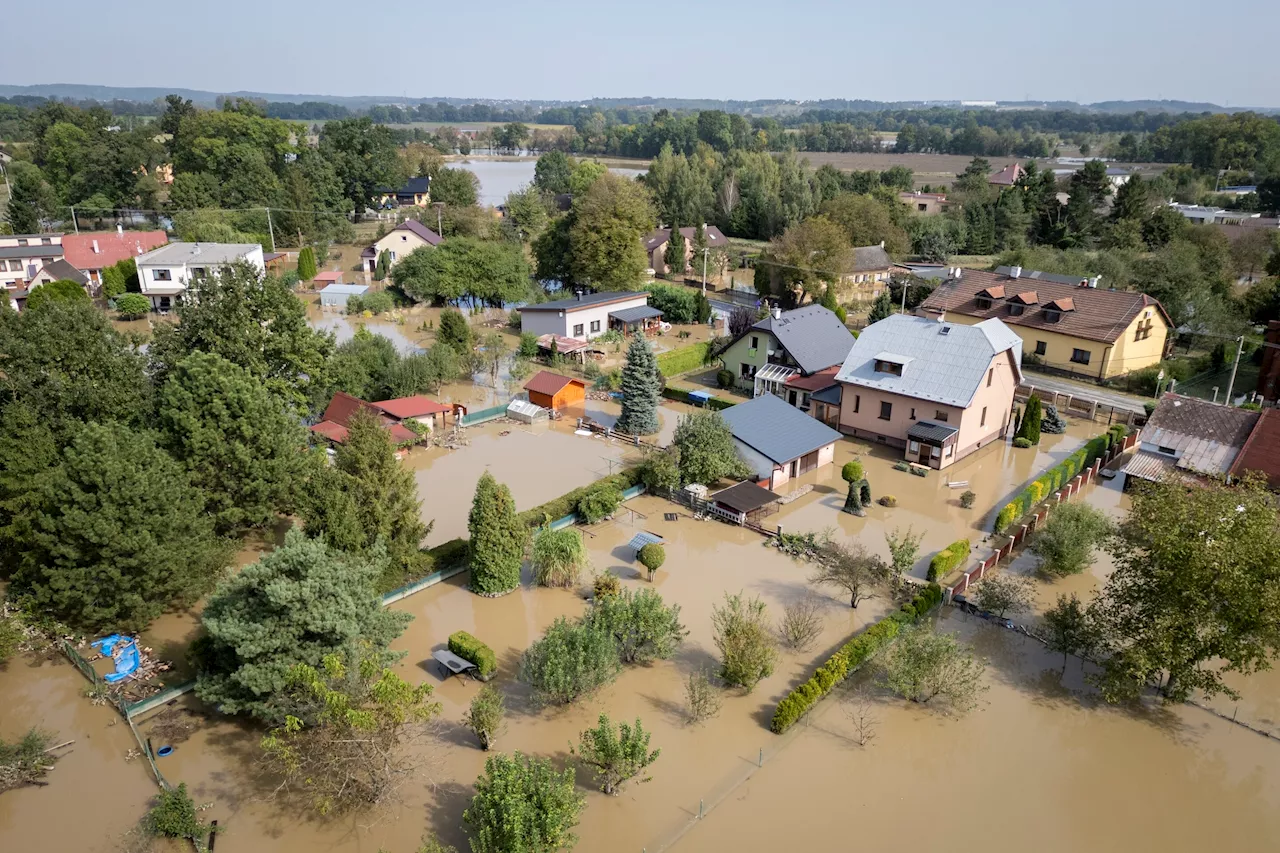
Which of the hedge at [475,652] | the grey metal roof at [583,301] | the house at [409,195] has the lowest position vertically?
the hedge at [475,652]

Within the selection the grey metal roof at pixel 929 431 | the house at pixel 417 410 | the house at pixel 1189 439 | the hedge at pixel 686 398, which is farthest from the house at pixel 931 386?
the house at pixel 417 410

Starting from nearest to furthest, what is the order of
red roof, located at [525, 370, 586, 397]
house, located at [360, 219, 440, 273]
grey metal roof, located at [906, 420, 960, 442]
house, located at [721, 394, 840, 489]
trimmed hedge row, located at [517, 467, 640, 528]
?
trimmed hedge row, located at [517, 467, 640, 528] < house, located at [721, 394, 840, 489] < grey metal roof, located at [906, 420, 960, 442] < red roof, located at [525, 370, 586, 397] < house, located at [360, 219, 440, 273]

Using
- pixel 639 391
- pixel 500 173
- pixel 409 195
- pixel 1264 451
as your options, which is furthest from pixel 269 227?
pixel 500 173

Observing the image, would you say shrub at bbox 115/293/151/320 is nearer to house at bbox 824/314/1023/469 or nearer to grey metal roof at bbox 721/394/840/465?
grey metal roof at bbox 721/394/840/465

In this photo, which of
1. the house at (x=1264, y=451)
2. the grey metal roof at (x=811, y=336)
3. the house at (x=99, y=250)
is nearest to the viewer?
the house at (x=1264, y=451)

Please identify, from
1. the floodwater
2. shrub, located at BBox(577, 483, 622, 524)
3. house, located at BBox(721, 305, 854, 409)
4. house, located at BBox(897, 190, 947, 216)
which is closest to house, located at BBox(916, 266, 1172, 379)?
house, located at BBox(721, 305, 854, 409)

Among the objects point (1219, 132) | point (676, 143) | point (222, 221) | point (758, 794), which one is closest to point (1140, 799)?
point (758, 794)

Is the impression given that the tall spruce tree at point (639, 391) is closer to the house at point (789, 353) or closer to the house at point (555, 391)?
the house at point (555, 391)
